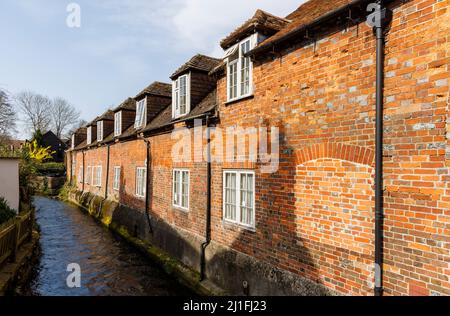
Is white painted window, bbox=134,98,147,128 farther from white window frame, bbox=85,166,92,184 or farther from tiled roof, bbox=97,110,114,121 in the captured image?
white window frame, bbox=85,166,92,184

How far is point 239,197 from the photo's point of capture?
801 centimetres

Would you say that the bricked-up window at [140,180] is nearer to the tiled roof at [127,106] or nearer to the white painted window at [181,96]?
the white painted window at [181,96]

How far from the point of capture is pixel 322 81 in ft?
19.1

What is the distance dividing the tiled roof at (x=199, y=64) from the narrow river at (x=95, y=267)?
728 cm

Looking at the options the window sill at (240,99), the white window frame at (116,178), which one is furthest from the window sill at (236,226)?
the white window frame at (116,178)

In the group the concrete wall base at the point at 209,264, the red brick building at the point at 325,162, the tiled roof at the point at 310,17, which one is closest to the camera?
the red brick building at the point at 325,162

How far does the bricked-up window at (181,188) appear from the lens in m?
10.8

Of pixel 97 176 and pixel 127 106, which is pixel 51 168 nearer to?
pixel 97 176

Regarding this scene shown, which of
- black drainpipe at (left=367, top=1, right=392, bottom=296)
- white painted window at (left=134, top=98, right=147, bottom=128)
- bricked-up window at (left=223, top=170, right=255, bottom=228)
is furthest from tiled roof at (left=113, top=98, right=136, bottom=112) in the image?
black drainpipe at (left=367, top=1, right=392, bottom=296)

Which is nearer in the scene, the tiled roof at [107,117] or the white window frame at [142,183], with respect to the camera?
the white window frame at [142,183]

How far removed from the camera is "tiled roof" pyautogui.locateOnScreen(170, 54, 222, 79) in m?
11.5
